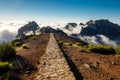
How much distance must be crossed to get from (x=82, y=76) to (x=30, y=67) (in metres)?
4.43

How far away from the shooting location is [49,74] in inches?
484

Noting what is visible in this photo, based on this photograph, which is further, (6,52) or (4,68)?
(6,52)

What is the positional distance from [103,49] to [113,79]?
12103 mm

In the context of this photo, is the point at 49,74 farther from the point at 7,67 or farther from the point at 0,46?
the point at 0,46

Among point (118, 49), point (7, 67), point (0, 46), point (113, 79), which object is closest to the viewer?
point (113, 79)

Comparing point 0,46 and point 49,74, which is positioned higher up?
point 0,46

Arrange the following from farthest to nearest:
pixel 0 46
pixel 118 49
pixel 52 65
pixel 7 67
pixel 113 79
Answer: pixel 118 49, pixel 0 46, pixel 52 65, pixel 7 67, pixel 113 79

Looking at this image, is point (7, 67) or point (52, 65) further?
point (52, 65)

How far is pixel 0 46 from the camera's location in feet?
59.0

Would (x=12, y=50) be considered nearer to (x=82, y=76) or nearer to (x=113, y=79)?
(x=82, y=76)

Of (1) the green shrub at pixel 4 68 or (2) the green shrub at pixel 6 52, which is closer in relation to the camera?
(1) the green shrub at pixel 4 68

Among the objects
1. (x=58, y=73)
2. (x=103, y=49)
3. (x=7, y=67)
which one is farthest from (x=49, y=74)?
(x=103, y=49)

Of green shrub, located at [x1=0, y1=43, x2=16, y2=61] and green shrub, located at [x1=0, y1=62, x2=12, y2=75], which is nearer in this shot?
green shrub, located at [x1=0, y1=62, x2=12, y2=75]

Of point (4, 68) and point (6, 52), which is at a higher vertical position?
point (6, 52)
